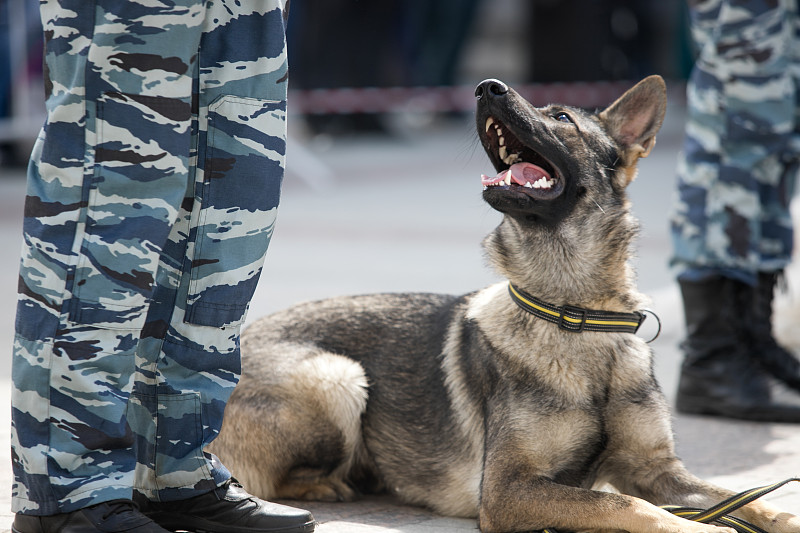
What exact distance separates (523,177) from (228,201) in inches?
38.8

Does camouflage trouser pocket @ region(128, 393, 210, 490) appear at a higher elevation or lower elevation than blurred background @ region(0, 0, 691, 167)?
lower

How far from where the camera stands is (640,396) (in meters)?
2.98

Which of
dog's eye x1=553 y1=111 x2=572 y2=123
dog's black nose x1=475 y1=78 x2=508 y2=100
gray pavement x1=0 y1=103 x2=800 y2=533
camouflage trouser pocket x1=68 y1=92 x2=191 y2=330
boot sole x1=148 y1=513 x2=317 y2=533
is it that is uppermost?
dog's black nose x1=475 y1=78 x2=508 y2=100

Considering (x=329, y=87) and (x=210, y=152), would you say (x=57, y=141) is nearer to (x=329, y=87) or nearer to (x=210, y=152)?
(x=210, y=152)

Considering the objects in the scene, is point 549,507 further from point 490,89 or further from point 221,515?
point 490,89

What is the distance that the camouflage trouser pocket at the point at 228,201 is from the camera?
8.36 ft

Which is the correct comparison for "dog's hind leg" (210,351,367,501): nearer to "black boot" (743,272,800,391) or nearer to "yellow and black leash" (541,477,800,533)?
"yellow and black leash" (541,477,800,533)

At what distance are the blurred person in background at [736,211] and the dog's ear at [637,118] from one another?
39.9 inches

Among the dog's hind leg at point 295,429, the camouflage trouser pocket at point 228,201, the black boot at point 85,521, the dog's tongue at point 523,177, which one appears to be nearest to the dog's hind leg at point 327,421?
the dog's hind leg at point 295,429

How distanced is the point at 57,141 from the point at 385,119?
13938 millimetres

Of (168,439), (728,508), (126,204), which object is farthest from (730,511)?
(126,204)

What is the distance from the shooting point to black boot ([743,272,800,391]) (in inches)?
170

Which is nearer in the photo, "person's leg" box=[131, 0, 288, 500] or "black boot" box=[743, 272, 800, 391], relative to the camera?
"person's leg" box=[131, 0, 288, 500]

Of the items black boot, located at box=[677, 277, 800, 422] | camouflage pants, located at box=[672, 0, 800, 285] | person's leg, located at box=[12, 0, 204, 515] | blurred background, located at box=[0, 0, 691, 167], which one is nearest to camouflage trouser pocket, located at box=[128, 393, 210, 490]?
person's leg, located at box=[12, 0, 204, 515]
